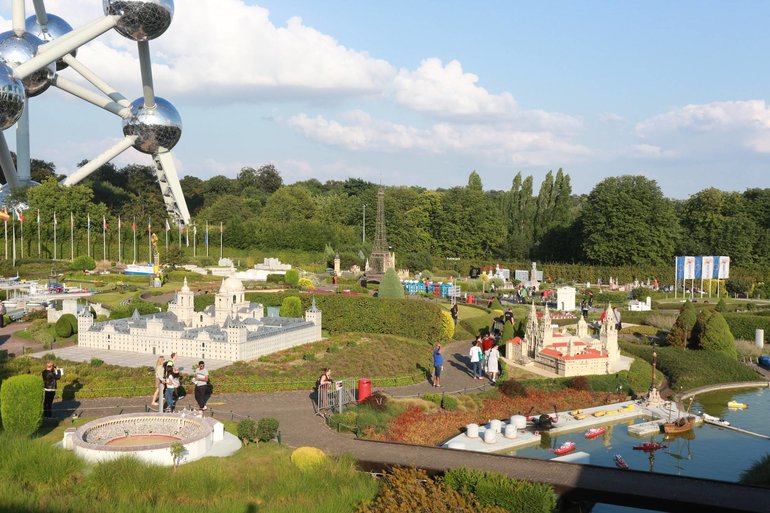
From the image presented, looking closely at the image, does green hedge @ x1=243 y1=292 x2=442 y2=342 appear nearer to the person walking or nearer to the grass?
the person walking

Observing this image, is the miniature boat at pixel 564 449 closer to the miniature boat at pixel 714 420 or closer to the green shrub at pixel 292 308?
the miniature boat at pixel 714 420

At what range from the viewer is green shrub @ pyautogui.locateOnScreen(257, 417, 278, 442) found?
15.9m

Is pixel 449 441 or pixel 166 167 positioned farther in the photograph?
pixel 166 167

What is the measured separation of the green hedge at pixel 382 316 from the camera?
3141cm

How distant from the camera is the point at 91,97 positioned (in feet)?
184

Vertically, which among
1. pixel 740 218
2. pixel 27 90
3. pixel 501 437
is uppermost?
pixel 27 90

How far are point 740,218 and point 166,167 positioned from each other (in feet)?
171

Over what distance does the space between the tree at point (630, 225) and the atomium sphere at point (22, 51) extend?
47272 millimetres

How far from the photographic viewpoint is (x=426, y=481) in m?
13.0

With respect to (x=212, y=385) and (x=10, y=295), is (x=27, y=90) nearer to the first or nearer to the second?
(x=10, y=295)

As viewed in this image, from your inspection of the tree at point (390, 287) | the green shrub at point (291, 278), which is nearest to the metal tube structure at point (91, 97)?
the green shrub at point (291, 278)

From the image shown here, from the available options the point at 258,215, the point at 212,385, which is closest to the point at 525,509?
the point at 212,385

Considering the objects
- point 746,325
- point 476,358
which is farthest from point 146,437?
point 746,325

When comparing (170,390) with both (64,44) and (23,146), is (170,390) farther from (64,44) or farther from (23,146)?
(23,146)
